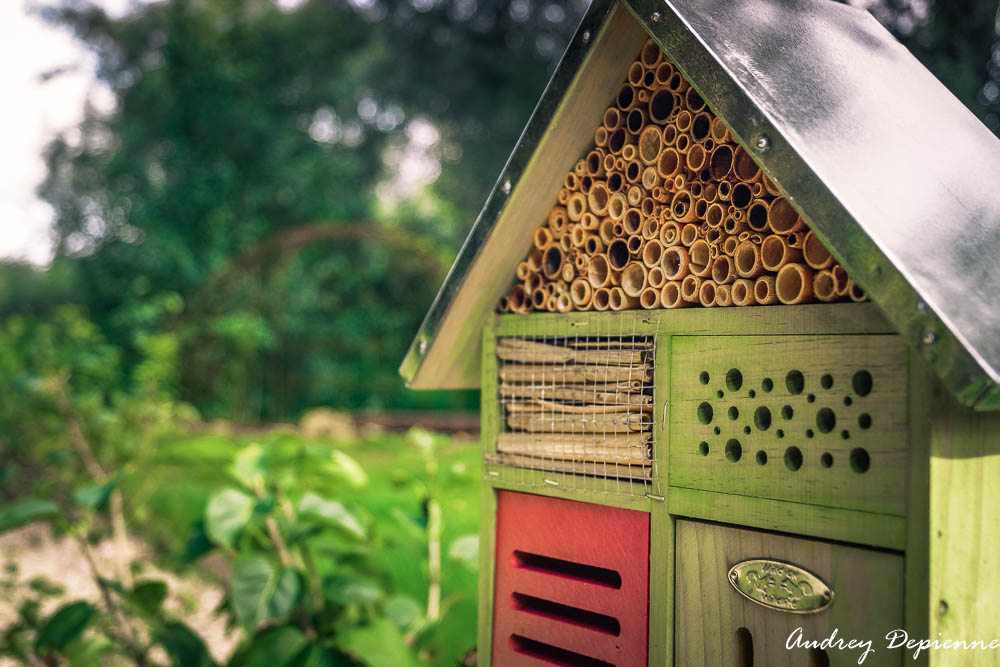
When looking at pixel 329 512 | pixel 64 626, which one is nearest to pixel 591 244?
pixel 329 512

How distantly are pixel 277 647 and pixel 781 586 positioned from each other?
5.83ft

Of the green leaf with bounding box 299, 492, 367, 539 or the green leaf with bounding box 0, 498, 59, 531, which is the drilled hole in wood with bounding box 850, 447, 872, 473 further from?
the green leaf with bounding box 0, 498, 59, 531

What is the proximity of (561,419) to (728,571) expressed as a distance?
1.63 feet

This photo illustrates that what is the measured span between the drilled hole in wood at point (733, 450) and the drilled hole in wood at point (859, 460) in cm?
21

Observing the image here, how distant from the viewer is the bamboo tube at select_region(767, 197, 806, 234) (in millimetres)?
1418

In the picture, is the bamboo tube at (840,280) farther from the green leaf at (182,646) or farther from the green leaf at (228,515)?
the green leaf at (182,646)

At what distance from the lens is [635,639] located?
1639 mm

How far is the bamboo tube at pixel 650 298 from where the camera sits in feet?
5.43

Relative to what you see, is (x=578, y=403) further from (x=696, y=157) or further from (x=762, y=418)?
(x=696, y=157)

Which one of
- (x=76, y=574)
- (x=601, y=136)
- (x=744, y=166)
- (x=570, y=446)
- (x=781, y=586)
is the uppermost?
(x=601, y=136)

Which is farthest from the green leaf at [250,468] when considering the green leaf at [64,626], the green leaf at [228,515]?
the green leaf at [64,626]

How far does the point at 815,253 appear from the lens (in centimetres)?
137

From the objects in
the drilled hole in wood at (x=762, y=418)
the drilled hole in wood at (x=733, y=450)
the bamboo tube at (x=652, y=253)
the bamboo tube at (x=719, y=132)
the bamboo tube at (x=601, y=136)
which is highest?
the bamboo tube at (x=601, y=136)

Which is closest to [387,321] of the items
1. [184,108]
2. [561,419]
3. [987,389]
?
[184,108]
